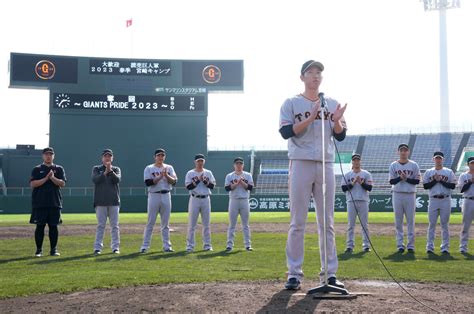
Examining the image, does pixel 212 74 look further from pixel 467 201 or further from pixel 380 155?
pixel 467 201

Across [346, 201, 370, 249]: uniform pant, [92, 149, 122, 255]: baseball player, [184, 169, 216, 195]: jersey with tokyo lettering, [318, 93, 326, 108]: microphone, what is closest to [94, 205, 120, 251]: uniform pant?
[92, 149, 122, 255]: baseball player

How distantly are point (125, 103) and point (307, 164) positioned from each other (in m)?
27.1

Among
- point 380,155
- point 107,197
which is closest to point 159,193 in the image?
point 107,197

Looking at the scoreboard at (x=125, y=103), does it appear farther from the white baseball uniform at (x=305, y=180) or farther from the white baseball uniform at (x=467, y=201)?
the white baseball uniform at (x=305, y=180)

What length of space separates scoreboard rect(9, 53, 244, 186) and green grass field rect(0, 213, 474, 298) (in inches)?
754

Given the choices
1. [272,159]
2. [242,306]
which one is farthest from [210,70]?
[242,306]

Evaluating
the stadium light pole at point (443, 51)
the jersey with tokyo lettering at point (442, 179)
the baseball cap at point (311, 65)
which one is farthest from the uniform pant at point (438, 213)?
the stadium light pole at point (443, 51)

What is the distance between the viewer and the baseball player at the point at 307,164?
18.6ft

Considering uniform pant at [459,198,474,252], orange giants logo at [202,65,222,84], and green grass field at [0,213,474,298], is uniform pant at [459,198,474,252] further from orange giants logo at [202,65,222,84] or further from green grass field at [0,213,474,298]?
orange giants logo at [202,65,222,84]

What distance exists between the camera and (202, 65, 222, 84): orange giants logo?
105 ft

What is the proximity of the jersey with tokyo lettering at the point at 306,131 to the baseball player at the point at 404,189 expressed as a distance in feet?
20.1

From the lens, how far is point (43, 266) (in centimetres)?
882

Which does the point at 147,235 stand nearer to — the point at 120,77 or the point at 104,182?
the point at 104,182

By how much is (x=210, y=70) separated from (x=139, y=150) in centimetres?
637
